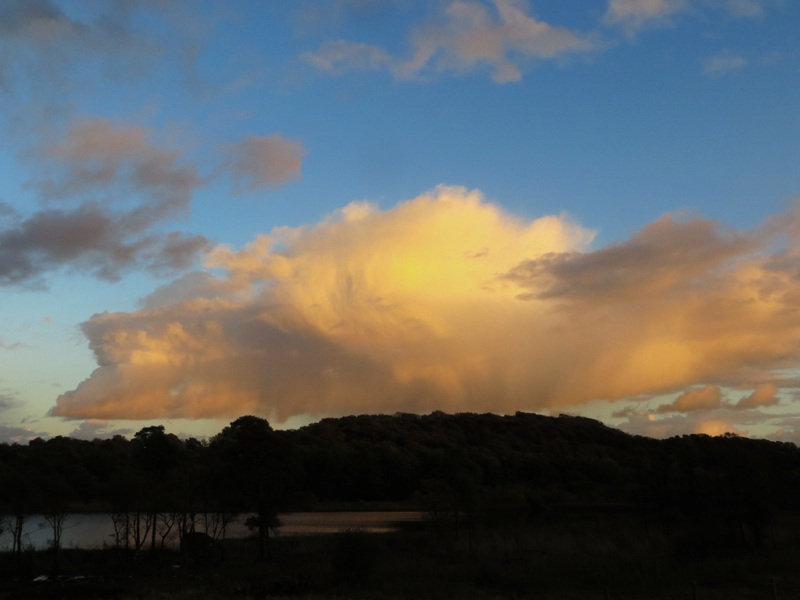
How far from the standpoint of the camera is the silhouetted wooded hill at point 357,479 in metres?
43.4

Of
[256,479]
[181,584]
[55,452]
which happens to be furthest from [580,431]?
[181,584]

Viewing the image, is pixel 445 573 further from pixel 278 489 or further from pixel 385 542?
pixel 385 542

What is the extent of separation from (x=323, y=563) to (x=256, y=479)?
8.27 m

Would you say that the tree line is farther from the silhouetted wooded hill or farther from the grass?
the grass

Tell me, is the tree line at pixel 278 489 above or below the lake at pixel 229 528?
above

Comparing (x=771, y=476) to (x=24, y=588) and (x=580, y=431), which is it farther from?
(x=580, y=431)

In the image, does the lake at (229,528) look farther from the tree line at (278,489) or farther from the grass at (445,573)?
the grass at (445,573)

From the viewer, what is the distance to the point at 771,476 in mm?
45469

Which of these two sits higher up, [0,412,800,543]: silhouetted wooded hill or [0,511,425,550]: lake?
[0,412,800,543]: silhouetted wooded hill

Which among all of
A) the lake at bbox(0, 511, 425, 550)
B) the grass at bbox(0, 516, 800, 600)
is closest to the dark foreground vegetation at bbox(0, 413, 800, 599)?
the grass at bbox(0, 516, 800, 600)

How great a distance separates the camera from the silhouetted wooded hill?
43.4 m

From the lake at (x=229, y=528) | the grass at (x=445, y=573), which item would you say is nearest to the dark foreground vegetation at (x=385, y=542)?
the grass at (x=445, y=573)

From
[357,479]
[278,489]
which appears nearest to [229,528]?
[278,489]

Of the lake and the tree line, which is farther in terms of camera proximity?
the lake
